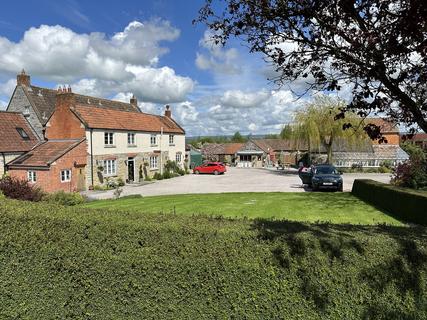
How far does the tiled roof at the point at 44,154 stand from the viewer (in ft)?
88.1

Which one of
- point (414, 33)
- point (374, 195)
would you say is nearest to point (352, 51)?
point (414, 33)

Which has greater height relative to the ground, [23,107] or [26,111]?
[23,107]

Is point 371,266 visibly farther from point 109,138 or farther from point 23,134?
point 23,134

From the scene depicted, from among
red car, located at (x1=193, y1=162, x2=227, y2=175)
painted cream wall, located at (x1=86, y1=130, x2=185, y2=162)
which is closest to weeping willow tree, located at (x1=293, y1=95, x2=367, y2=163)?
red car, located at (x1=193, y1=162, x2=227, y2=175)

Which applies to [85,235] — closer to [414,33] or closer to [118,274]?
[118,274]

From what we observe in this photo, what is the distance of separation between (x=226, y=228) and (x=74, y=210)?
306cm

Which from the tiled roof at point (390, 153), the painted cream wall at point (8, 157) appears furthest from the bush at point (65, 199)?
the tiled roof at point (390, 153)

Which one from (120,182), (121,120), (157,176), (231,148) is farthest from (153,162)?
(231,148)

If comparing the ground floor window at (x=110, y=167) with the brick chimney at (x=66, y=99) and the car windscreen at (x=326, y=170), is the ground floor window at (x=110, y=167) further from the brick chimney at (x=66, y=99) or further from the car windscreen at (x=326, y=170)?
the car windscreen at (x=326, y=170)

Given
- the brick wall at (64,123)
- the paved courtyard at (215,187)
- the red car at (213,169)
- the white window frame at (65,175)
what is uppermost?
the brick wall at (64,123)

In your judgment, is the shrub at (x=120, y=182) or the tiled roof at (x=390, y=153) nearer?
the shrub at (x=120, y=182)

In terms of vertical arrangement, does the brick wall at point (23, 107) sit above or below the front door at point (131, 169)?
above

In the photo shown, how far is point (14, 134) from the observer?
2973 cm

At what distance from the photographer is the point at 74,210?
589 centimetres
